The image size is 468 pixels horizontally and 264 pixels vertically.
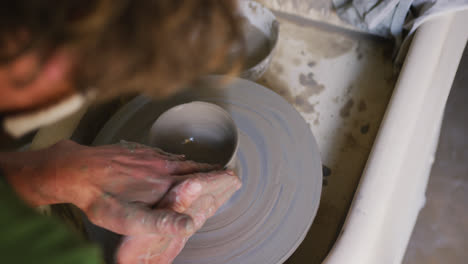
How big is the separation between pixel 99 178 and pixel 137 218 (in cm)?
17

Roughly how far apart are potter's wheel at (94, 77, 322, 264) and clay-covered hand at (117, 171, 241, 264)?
5.7 inches

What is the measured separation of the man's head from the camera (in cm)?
43

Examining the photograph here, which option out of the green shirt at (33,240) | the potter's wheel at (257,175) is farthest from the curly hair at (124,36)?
the potter's wheel at (257,175)

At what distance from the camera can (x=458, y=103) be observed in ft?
6.82

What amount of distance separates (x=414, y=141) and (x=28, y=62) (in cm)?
112

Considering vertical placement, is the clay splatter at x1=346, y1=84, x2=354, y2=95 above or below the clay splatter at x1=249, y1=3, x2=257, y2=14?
below

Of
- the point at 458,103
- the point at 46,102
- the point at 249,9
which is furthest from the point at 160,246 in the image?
the point at 458,103

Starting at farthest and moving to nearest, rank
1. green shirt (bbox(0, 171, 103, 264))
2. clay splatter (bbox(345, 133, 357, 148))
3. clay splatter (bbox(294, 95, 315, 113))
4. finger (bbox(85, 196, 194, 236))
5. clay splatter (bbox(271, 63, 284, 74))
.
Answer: clay splatter (bbox(271, 63, 284, 74)), clay splatter (bbox(294, 95, 315, 113)), clay splatter (bbox(345, 133, 357, 148)), finger (bbox(85, 196, 194, 236)), green shirt (bbox(0, 171, 103, 264))

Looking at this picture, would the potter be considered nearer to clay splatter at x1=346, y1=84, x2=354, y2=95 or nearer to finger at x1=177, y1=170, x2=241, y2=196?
finger at x1=177, y1=170, x2=241, y2=196

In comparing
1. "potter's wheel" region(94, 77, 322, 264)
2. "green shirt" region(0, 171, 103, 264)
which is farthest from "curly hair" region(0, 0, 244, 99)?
"potter's wheel" region(94, 77, 322, 264)

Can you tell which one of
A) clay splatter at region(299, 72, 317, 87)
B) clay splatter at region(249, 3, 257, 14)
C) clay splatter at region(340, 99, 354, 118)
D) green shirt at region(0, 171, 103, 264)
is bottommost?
clay splatter at region(340, 99, 354, 118)

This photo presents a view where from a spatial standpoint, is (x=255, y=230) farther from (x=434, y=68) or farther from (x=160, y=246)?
(x=434, y=68)

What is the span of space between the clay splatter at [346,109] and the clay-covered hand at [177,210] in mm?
756

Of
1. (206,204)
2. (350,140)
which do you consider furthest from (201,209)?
(350,140)
